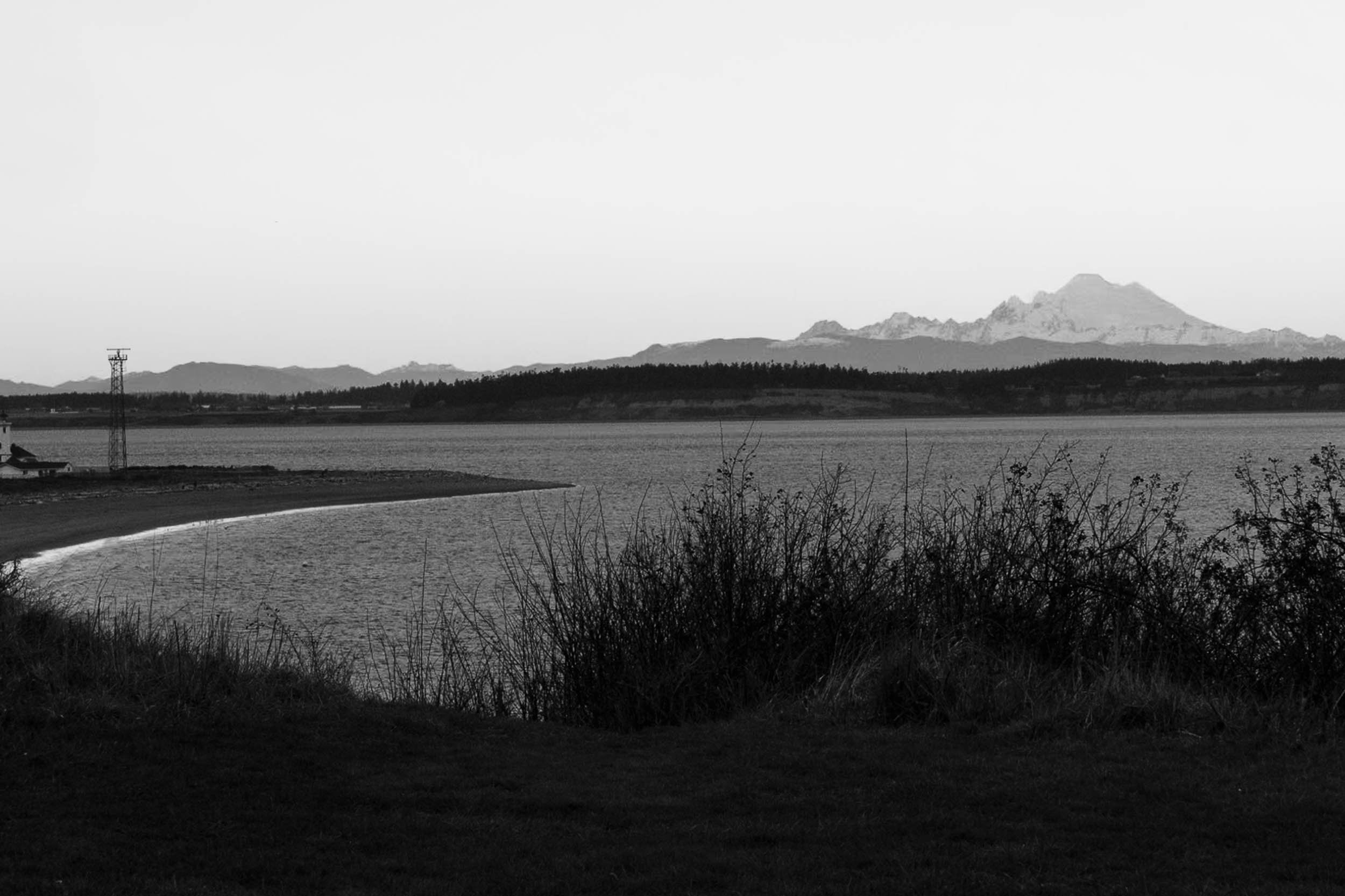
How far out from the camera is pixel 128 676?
11094 millimetres

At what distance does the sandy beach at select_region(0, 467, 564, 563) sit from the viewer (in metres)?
41.5

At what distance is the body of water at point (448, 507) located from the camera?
27.2 metres

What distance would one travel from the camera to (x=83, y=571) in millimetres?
31156

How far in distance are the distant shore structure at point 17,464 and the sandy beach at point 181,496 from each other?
239 cm

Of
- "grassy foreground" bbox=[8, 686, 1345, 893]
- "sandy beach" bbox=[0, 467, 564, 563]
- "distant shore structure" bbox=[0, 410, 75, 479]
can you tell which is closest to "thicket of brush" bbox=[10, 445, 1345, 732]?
"grassy foreground" bbox=[8, 686, 1345, 893]

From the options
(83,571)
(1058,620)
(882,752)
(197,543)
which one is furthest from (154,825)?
(197,543)

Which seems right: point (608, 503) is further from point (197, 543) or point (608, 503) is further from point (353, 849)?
point (353, 849)

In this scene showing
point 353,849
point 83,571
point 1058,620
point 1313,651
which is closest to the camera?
point 353,849

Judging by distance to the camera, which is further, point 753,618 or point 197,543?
point 197,543

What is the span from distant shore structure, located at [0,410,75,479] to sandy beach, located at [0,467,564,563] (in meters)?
2.39

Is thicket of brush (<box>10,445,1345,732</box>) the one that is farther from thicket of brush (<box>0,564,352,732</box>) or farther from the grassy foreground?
the grassy foreground

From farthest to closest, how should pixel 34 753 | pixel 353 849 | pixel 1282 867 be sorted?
pixel 34 753
pixel 353 849
pixel 1282 867

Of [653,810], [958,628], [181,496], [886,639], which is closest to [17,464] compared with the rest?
[181,496]

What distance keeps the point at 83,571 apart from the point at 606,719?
75.9 feet
